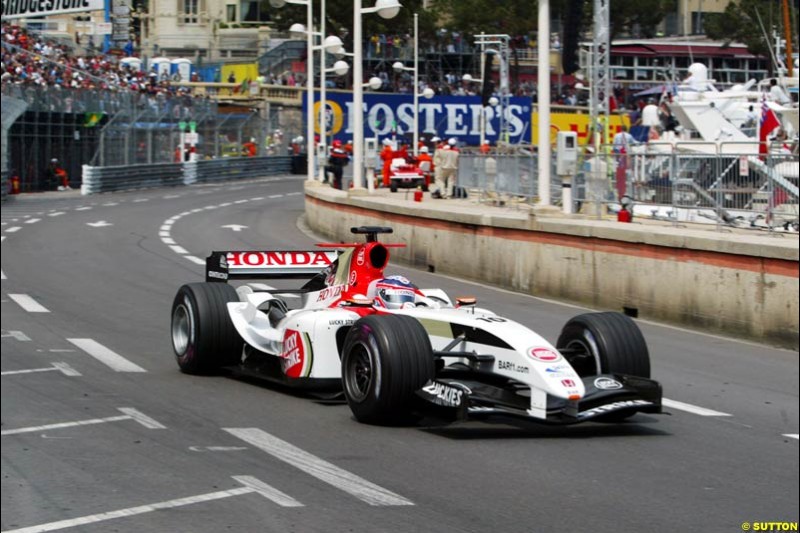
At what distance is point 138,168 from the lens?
4594 mm

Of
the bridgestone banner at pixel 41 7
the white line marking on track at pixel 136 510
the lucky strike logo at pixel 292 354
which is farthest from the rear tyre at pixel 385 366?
the bridgestone banner at pixel 41 7

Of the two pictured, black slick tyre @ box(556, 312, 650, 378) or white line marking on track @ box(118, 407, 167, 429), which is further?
white line marking on track @ box(118, 407, 167, 429)

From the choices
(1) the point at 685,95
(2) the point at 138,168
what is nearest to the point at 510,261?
(2) the point at 138,168

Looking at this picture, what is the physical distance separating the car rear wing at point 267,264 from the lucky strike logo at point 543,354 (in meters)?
2.76

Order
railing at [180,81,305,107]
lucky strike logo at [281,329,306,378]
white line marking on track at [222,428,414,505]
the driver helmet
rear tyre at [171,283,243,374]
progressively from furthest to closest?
1. lucky strike logo at [281,329,306,378]
2. rear tyre at [171,283,243,374]
3. the driver helmet
4. white line marking on track at [222,428,414,505]
5. railing at [180,81,305,107]

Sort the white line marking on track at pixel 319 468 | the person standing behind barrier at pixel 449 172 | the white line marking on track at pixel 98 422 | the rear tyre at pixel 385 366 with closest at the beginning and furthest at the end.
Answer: the white line marking on track at pixel 319 468 → the rear tyre at pixel 385 366 → the white line marking on track at pixel 98 422 → the person standing behind barrier at pixel 449 172

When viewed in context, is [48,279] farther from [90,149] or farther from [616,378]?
[90,149]

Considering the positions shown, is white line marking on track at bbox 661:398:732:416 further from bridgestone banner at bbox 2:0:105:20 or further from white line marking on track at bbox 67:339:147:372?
bridgestone banner at bbox 2:0:105:20

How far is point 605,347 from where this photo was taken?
21.7 feet

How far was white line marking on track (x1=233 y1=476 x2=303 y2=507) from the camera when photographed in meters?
5.48

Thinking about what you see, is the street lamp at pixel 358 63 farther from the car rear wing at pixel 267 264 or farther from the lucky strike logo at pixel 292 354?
the lucky strike logo at pixel 292 354

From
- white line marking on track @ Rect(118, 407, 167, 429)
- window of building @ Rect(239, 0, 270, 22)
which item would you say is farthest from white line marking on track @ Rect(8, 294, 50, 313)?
window of building @ Rect(239, 0, 270, 22)

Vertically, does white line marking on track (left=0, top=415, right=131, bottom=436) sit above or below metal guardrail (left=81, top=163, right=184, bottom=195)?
below

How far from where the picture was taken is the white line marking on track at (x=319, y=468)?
5.85 m
